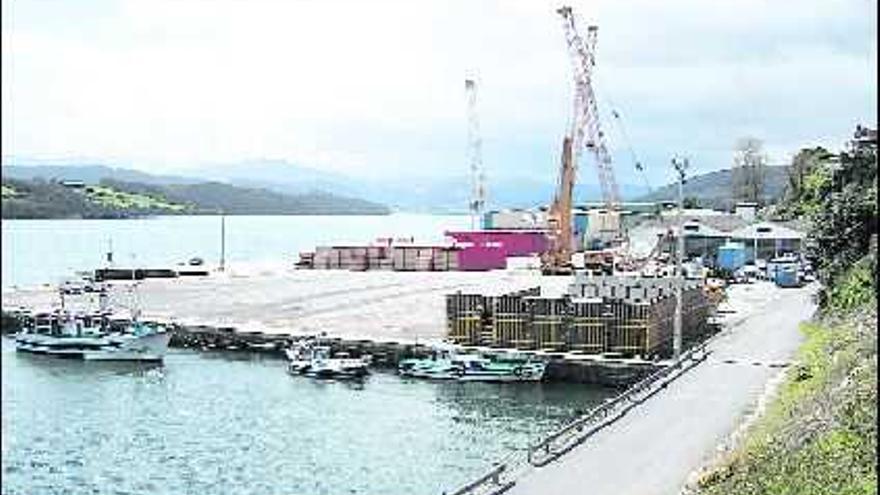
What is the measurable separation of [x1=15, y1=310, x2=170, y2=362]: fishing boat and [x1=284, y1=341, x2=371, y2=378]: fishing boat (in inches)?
281

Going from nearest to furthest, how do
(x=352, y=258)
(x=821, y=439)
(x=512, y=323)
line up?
(x=821, y=439) → (x=512, y=323) → (x=352, y=258)

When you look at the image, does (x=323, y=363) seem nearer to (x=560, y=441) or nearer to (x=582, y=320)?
(x=582, y=320)

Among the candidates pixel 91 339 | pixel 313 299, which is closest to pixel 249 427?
pixel 91 339

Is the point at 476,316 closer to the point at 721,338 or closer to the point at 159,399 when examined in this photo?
the point at 721,338

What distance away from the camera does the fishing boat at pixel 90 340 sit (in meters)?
52.0

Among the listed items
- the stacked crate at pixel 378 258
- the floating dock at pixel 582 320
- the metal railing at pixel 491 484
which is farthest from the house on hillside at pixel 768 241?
the metal railing at pixel 491 484

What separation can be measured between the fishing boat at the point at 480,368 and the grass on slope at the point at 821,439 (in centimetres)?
1670

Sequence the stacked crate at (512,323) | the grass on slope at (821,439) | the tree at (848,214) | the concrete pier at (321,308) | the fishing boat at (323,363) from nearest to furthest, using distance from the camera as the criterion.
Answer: the grass on slope at (821,439) → the tree at (848,214) → the fishing boat at (323,363) → the stacked crate at (512,323) → the concrete pier at (321,308)

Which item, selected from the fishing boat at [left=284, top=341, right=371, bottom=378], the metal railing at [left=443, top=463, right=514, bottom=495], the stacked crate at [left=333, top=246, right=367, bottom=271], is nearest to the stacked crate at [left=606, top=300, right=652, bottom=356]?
the fishing boat at [left=284, top=341, right=371, bottom=378]

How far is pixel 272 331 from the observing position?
180 feet

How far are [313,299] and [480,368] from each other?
26.6m

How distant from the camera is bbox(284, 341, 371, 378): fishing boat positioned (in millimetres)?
46125

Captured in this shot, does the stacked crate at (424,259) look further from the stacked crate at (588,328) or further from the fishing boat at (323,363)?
the stacked crate at (588,328)

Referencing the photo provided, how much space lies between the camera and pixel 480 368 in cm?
4519
